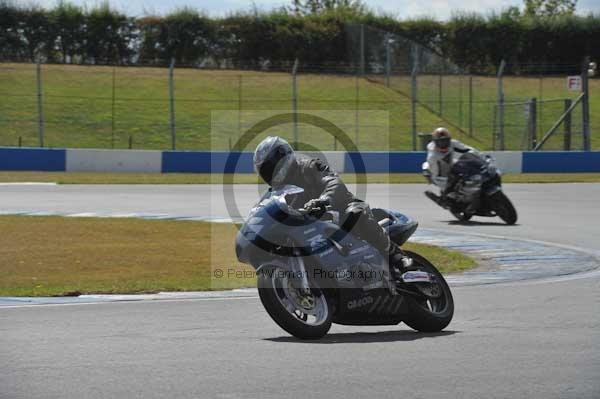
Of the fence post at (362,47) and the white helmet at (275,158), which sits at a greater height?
the fence post at (362,47)

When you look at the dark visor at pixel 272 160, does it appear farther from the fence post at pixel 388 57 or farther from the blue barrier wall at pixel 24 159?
the fence post at pixel 388 57

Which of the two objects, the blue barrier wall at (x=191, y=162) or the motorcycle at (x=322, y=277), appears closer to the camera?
the motorcycle at (x=322, y=277)

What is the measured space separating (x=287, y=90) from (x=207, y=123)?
4075 millimetres

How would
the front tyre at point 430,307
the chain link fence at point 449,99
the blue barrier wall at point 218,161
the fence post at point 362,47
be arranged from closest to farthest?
1. the front tyre at point 430,307
2. the blue barrier wall at point 218,161
3. the chain link fence at point 449,99
4. the fence post at point 362,47

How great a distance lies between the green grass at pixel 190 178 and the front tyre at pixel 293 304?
1973cm

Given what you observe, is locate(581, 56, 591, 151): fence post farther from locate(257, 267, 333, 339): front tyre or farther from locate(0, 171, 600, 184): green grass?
locate(257, 267, 333, 339): front tyre

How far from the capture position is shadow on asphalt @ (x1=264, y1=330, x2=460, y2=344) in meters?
7.53

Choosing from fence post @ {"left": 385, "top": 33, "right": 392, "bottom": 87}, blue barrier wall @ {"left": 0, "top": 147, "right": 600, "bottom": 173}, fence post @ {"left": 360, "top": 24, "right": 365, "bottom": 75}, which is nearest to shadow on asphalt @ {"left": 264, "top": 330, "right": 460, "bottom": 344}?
blue barrier wall @ {"left": 0, "top": 147, "right": 600, "bottom": 173}

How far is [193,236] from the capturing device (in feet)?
51.5

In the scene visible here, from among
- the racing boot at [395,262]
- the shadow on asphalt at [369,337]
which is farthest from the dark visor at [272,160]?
the shadow on asphalt at [369,337]

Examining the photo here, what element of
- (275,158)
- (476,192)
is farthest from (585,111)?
(275,158)

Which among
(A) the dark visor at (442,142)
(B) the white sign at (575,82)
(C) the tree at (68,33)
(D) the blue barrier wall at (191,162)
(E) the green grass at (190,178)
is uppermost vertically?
(C) the tree at (68,33)

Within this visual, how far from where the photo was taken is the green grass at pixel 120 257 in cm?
1119

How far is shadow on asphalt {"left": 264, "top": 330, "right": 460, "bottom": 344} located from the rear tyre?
31.1 ft
